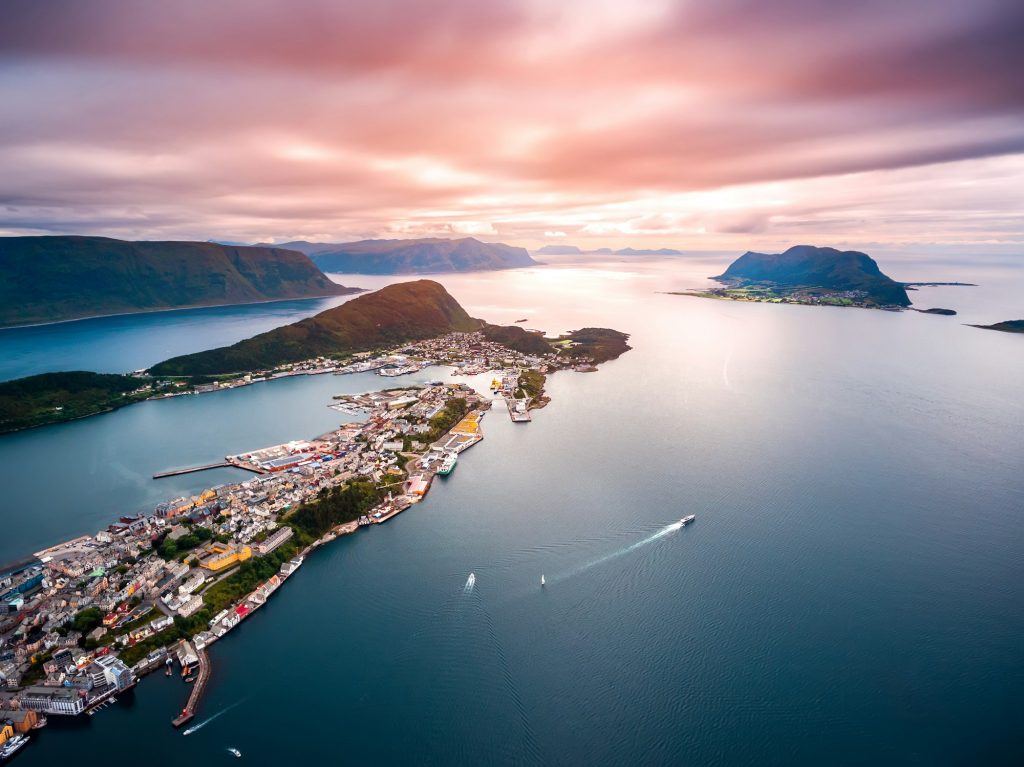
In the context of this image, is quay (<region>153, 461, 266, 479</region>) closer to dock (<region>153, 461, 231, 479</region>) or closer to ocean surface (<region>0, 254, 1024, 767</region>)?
dock (<region>153, 461, 231, 479</region>)

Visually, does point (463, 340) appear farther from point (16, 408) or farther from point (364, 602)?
point (364, 602)

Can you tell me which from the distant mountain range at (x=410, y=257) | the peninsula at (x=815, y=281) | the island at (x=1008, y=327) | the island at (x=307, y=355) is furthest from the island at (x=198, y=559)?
the distant mountain range at (x=410, y=257)

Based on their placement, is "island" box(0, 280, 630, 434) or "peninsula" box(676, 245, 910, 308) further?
"peninsula" box(676, 245, 910, 308)

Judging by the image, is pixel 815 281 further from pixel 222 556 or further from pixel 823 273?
pixel 222 556

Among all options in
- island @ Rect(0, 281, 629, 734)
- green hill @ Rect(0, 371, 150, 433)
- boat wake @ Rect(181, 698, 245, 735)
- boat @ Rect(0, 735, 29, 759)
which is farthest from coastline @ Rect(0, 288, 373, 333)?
boat wake @ Rect(181, 698, 245, 735)

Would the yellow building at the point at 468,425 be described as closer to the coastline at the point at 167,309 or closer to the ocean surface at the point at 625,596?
the ocean surface at the point at 625,596

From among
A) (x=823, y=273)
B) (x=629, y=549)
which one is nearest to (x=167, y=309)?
(x=629, y=549)
